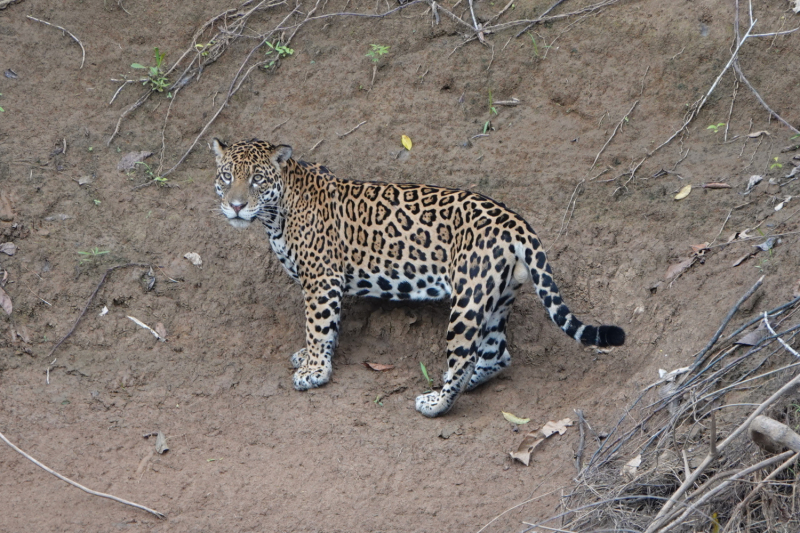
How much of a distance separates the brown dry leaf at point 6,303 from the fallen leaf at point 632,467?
19.1 ft

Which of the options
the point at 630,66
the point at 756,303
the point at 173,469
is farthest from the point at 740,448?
the point at 630,66

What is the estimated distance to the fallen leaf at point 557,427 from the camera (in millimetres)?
6348

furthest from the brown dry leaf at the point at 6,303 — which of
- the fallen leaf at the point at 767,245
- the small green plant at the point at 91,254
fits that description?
the fallen leaf at the point at 767,245

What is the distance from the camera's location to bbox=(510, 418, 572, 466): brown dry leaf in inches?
244

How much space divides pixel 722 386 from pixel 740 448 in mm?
876

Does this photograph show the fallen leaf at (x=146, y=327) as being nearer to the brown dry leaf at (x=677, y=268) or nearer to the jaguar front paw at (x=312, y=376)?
the jaguar front paw at (x=312, y=376)

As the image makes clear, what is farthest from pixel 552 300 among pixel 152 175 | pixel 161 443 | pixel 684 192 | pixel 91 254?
pixel 152 175

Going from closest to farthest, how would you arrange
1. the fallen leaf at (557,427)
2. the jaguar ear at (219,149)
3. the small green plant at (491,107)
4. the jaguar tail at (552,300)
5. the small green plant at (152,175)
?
the jaguar tail at (552,300)
the fallen leaf at (557,427)
the jaguar ear at (219,149)
the small green plant at (152,175)
the small green plant at (491,107)

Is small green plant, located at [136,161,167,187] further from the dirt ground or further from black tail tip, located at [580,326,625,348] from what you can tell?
black tail tip, located at [580,326,625,348]

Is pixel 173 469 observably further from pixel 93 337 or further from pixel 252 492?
pixel 93 337

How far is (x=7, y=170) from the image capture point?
8602 millimetres

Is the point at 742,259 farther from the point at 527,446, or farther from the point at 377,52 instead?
the point at 377,52

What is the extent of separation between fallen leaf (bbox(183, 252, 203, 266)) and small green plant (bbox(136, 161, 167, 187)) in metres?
1.10

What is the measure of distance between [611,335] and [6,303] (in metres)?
5.66
